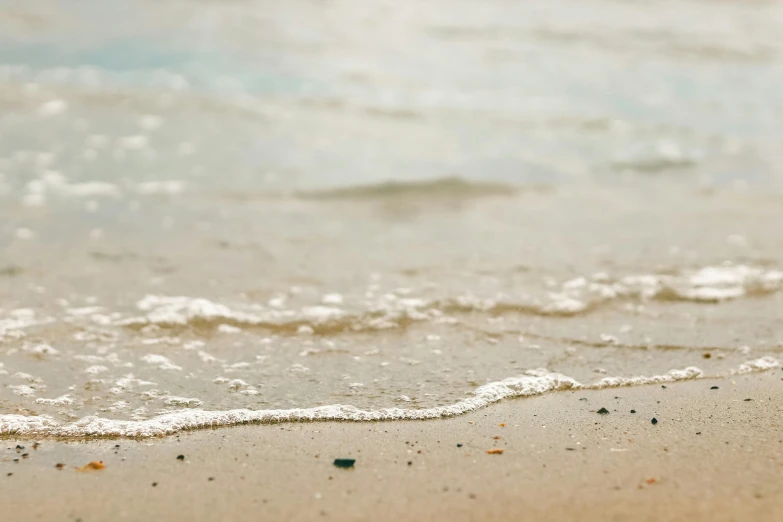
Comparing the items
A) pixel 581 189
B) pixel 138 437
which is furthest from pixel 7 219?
pixel 581 189

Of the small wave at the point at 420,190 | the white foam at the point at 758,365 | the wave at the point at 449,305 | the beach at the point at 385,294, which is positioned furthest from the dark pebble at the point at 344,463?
the small wave at the point at 420,190

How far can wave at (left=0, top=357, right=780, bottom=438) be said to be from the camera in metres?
3.19

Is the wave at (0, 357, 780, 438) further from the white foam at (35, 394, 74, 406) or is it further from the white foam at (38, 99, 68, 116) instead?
the white foam at (38, 99, 68, 116)

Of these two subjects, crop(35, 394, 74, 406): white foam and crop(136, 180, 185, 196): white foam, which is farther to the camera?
crop(136, 180, 185, 196): white foam

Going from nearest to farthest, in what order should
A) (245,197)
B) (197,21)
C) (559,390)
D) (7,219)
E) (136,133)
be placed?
(559,390) → (7,219) → (245,197) → (136,133) → (197,21)

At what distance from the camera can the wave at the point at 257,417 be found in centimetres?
319

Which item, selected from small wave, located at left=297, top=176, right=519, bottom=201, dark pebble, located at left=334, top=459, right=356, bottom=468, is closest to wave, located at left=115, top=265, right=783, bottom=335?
dark pebble, located at left=334, top=459, right=356, bottom=468

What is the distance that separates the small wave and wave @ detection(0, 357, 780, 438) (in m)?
3.64

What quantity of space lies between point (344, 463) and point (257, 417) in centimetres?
56

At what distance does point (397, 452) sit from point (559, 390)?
0.95m

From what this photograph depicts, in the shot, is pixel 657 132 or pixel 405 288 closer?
pixel 405 288

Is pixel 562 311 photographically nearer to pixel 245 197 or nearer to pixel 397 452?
pixel 397 452

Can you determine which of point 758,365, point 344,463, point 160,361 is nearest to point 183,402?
point 160,361

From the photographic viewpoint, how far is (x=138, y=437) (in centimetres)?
316
